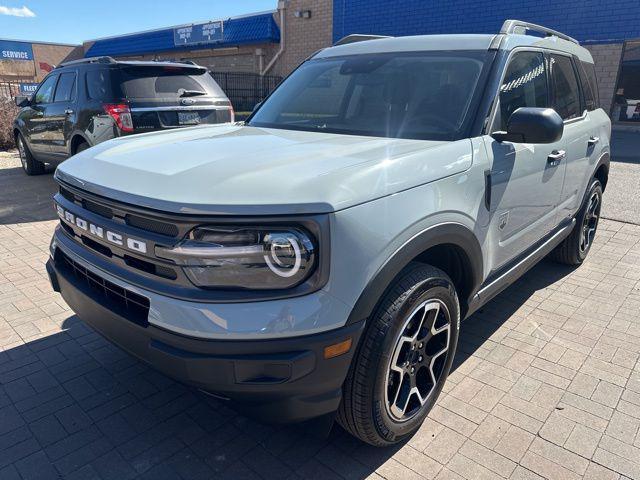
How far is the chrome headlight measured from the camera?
179 centimetres

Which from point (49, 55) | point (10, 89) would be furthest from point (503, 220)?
point (49, 55)

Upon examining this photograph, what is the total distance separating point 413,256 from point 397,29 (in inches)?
724

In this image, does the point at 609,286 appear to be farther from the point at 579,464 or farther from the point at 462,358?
the point at 579,464

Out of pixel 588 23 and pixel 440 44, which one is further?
pixel 588 23

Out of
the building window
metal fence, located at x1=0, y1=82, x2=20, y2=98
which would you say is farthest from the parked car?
metal fence, located at x1=0, y1=82, x2=20, y2=98

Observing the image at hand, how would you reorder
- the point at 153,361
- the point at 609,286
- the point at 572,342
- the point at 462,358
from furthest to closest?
the point at 609,286
the point at 572,342
the point at 462,358
the point at 153,361

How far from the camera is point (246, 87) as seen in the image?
23.8 metres

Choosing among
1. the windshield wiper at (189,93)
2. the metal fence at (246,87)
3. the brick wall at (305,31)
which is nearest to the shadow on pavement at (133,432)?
the windshield wiper at (189,93)

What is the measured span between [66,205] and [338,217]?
159 cm

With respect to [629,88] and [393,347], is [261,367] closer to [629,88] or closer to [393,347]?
[393,347]

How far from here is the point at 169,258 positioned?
1.90 metres

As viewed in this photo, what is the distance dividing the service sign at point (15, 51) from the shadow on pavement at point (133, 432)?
44.1 metres

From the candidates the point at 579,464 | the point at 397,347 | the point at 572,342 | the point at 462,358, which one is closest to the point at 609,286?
the point at 572,342

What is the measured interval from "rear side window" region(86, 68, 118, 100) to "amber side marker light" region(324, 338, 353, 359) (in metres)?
5.78
